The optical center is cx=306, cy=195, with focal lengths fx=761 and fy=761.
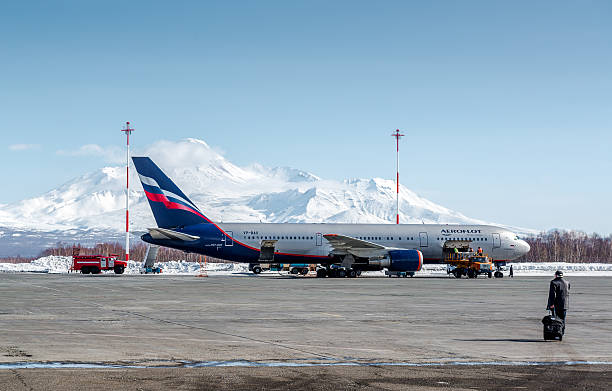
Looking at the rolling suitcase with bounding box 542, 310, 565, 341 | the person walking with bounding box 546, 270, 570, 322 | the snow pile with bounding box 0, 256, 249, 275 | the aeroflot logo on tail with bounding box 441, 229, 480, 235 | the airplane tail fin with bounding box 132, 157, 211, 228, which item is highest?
the airplane tail fin with bounding box 132, 157, 211, 228

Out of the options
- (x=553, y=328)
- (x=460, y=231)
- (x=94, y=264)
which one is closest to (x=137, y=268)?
(x=94, y=264)

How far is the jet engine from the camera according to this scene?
51.6 m

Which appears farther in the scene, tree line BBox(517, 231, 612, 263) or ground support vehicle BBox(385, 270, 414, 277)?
tree line BBox(517, 231, 612, 263)

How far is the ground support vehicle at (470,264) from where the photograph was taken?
2115 inches

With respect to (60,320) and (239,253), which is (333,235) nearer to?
(239,253)

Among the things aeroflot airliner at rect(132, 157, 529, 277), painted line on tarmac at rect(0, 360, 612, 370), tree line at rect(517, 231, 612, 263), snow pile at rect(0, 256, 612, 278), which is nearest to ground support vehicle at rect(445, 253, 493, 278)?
aeroflot airliner at rect(132, 157, 529, 277)

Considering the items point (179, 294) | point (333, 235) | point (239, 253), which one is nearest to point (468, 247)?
point (333, 235)

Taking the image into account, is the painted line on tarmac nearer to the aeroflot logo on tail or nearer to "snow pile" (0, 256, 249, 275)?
the aeroflot logo on tail

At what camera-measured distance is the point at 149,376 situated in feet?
37.6

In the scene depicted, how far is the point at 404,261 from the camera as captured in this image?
51.7 metres

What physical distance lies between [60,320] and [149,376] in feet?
30.0

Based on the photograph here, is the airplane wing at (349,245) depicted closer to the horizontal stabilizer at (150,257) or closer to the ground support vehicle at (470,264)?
the ground support vehicle at (470,264)

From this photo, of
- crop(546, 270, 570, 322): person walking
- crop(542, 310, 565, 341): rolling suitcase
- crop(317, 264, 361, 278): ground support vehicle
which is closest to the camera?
crop(542, 310, 565, 341): rolling suitcase

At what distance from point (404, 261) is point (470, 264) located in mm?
5876
